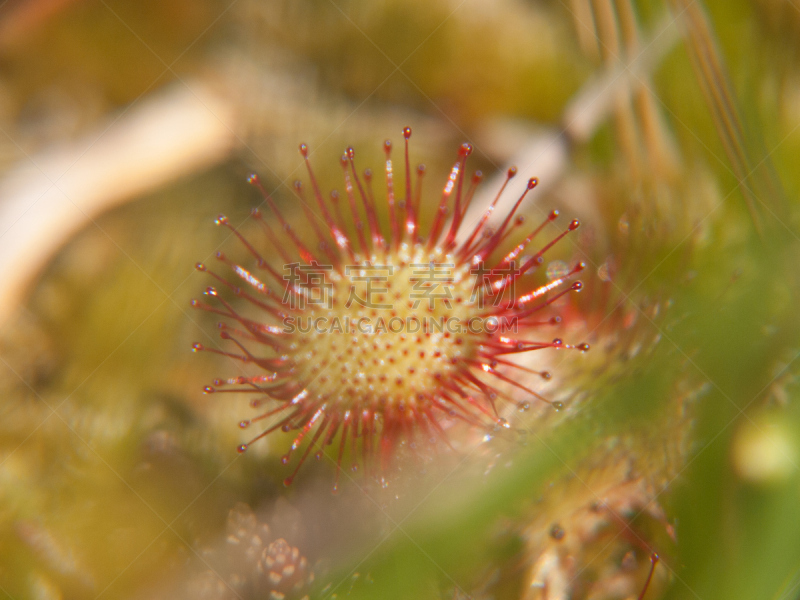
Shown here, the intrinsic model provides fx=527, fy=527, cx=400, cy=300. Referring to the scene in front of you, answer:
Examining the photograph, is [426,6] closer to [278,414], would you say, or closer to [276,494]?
[278,414]

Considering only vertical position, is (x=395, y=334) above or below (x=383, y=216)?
below

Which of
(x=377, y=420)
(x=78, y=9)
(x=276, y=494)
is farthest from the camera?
(x=78, y=9)

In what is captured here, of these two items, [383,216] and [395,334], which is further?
[383,216]

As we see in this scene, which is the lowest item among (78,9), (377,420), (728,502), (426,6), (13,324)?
(13,324)

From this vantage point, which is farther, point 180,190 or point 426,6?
point 180,190

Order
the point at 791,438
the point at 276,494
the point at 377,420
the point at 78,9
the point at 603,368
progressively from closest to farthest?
the point at 791,438 → the point at 603,368 → the point at 377,420 → the point at 276,494 → the point at 78,9

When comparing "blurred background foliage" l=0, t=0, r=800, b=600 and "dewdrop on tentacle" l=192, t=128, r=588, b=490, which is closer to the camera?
"blurred background foliage" l=0, t=0, r=800, b=600

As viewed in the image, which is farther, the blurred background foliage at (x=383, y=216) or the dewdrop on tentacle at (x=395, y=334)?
the dewdrop on tentacle at (x=395, y=334)

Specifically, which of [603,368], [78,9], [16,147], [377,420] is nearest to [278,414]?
[377,420]
